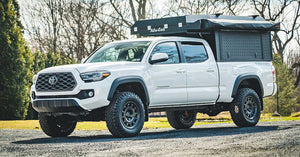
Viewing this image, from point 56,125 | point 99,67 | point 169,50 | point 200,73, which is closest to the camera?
point 99,67

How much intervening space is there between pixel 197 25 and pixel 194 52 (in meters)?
0.70

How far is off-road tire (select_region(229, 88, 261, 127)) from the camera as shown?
1226 centimetres

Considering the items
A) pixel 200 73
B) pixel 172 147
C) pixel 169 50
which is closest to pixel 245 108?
pixel 200 73

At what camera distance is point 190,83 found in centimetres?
1111

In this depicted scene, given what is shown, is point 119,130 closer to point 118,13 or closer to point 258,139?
point 258,139

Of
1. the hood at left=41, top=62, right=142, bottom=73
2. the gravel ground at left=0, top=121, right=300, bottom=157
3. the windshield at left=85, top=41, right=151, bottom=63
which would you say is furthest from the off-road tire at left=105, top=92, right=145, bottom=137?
the windshield at left=85, top=41, right=151, bottom=63

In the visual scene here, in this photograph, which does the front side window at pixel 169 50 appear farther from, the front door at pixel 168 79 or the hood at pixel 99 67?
the hood at pixel 99 67

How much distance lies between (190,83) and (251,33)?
284 cm

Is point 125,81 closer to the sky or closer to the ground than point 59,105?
closer to the sky

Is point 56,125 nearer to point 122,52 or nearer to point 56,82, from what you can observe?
point 56,82

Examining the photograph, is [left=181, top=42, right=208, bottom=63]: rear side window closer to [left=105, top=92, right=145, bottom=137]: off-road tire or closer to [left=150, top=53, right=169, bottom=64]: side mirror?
[left=150, top=53, right=169, bottom=64]: side mirror

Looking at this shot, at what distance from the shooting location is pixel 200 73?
11.3 meters

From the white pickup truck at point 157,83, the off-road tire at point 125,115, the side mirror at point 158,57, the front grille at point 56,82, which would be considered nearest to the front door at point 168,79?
the white pickup truck at point 157,83

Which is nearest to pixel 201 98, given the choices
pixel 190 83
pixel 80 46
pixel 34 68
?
pixel 190 83
